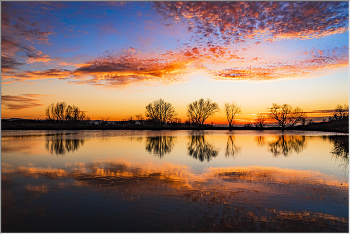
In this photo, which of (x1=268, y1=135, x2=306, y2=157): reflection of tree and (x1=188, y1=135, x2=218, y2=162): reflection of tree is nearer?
(x1=188, y1=135, x2=218, y2=162): reflection of tree

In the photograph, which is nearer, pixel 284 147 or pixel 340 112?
pixel 284 147

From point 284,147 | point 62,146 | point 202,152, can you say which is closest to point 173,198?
point 202,152

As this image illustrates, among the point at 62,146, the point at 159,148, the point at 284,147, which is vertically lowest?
the point at 284,147

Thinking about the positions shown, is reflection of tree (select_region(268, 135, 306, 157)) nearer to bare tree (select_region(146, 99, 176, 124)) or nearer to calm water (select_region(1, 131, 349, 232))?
calm water (select_region(1, 131, 349, 232))

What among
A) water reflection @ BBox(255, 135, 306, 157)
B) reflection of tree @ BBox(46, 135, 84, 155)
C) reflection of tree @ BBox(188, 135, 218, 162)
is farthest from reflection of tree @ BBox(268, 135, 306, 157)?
reflection of tree @ BBox(46, 135, 84, 155)

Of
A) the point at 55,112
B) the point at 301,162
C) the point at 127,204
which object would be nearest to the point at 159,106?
the point at 55,112

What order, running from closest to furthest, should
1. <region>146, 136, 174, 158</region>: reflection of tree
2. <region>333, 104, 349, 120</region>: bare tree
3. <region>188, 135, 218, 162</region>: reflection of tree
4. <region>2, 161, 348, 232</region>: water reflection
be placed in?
<region>2, 161, 348, 232</region>: water reflection < <region>188, 135, 218, 162</region>: reflection of tree < <region>146, 136, 174, 158</region>: reflection of tree < <region>333, 104, 349, 120</region>: bare tree

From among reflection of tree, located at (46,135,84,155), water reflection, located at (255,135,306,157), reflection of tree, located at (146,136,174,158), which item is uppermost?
reflection of tree, located at (46,135,84,155)

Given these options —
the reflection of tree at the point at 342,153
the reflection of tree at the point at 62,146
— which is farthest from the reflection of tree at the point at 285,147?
the reflection of tree at the point at 62,146

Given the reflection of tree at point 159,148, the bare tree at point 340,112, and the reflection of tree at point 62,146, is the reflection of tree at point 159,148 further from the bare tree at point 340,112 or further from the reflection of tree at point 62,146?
the bare tree at point 340,112

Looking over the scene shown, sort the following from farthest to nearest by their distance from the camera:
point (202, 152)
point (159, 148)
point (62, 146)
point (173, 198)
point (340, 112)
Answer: point (340, 112) < point (62, 146) < point (159, 148) < point (202, 152) < point (173, 198)

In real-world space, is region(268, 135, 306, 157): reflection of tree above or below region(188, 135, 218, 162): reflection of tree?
below

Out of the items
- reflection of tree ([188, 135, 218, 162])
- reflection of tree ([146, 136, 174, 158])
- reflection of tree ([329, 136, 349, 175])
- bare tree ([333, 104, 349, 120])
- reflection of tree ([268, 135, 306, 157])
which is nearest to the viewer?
reflection of tree ([329, 136, 349, 175])

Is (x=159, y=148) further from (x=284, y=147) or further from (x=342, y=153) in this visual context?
(x=342, y=153)
